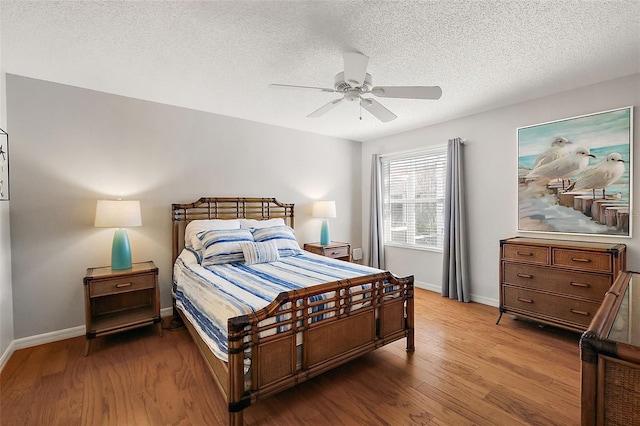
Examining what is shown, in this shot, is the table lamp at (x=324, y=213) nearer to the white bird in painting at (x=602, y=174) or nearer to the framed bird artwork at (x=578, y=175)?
the framed bird artwork at (x=578, y=175)

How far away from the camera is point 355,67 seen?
1.93m

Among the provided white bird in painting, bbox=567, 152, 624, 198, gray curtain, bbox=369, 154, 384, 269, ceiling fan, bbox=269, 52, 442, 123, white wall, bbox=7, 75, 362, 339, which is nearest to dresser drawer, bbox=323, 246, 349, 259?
gray curtain, bbox=369, 154, 384, 269

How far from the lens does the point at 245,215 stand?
3961 millimetres

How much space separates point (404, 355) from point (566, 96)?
319 cm

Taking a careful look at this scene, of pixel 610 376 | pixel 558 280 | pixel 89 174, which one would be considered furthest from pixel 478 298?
pixel 89 174

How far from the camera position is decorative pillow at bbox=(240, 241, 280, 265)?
3.02 metres

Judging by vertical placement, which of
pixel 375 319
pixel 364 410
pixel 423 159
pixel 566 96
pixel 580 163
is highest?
pixel 566 96

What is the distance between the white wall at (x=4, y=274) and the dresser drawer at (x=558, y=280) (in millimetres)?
4742

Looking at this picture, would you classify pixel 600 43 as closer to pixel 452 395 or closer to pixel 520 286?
pixel 520 286

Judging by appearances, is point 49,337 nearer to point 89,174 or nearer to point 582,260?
point 89,174

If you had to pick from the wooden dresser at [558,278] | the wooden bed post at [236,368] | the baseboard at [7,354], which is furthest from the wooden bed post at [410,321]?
the baseboard at [7,354]

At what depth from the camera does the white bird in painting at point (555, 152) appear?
10.0ft

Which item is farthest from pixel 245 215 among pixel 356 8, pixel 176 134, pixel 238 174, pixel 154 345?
pixel 356 8

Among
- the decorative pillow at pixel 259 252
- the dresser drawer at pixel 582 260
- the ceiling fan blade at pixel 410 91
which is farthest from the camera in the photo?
the decorative pillow at pixel 259 252
